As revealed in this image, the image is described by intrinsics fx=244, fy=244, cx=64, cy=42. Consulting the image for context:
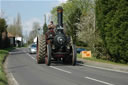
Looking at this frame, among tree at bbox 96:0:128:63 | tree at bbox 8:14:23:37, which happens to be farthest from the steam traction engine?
tree at bbox 8:14:23:37

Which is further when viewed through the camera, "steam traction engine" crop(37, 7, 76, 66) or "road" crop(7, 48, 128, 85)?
"steam traction engine" crop(37, 7, 76, 66)

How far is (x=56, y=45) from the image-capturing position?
17.1 meters

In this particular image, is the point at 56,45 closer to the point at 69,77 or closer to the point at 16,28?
the point at 69,77

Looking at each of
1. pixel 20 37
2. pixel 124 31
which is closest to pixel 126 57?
pixel 124 31

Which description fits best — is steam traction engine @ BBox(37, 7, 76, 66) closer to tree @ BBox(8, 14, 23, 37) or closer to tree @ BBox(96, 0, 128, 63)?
tree @ BBox(96, 0, 128, 63)

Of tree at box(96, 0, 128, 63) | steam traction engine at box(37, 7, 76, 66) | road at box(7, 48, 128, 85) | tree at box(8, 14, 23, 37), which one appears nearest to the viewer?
road at box(7, 48, 128, 85)

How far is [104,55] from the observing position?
25.2 m

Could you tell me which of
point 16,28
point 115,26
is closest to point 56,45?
point 115,26

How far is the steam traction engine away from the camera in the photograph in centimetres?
1678

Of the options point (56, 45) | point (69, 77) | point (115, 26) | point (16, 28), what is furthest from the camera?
point (16, 28)

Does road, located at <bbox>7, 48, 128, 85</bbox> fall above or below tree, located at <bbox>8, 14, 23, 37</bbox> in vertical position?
below

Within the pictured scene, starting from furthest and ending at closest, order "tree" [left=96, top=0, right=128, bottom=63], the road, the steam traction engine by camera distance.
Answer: "tree" [left=96, top=0, right=128, bottom=63], the steam traction engine, the road

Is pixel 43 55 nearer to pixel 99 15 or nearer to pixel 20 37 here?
pixel 99 15

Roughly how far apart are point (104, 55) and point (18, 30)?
112 m
